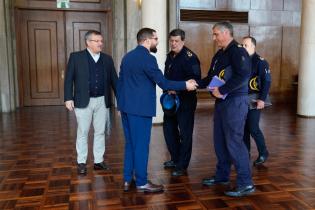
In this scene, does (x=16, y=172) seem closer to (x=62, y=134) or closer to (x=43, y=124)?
(x=62, y=134)

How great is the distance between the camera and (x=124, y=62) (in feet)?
10.5

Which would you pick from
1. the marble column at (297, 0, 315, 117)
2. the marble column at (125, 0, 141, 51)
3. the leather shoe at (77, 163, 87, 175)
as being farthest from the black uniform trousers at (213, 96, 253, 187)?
the marble column at (125, 0, 141, 51)

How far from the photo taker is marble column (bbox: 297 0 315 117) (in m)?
7.54

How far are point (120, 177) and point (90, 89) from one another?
3.18 ft

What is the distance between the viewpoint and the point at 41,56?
30.7ft

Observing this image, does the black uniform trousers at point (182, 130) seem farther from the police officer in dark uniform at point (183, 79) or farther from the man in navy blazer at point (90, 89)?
the man in navy blazer at point (90, 89)

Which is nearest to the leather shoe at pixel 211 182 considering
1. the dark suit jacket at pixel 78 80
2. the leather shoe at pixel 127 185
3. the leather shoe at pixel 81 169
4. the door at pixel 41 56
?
the leather shoe at pixel 127 185

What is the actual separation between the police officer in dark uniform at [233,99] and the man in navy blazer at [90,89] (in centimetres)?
123

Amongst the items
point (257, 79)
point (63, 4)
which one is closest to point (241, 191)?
point (257, 79)

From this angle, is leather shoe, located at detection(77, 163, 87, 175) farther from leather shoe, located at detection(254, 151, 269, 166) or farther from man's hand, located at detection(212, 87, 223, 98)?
leather shoe, located at detection(254, 151, 269, 166)

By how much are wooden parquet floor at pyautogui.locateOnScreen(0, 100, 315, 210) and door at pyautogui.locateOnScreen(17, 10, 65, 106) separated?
3356mm

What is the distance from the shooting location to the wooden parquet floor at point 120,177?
3.00 meters

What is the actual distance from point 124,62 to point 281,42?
26.2 ft

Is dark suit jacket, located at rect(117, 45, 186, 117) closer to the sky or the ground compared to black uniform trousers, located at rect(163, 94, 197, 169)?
closer to the sky
